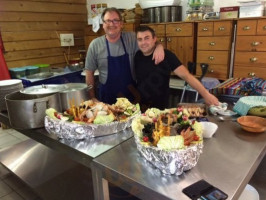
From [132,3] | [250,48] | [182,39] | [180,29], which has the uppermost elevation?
[132,3]

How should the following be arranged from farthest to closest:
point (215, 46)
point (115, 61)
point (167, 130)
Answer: point (215, 46) < point (115, 61) < point (167, 130)

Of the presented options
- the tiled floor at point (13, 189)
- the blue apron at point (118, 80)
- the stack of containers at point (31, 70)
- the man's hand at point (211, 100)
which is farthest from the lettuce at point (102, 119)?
the stack of containers at point (31, 70)

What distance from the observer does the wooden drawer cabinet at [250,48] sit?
250 cm

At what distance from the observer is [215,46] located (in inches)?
112

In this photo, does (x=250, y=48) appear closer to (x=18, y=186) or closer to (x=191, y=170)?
(x=191, y=170)

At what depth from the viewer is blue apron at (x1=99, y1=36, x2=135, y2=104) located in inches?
79.7

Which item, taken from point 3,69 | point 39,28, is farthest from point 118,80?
point 39,28

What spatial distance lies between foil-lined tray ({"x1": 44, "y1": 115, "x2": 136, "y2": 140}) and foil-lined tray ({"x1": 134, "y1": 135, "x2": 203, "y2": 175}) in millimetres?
341

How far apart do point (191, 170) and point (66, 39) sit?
150 inches

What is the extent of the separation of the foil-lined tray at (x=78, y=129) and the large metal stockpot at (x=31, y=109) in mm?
100

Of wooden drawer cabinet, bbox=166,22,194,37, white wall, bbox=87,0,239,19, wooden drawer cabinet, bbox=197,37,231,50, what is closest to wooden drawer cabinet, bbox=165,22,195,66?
wooden drawer cabinet, bbox=166,22,194,37

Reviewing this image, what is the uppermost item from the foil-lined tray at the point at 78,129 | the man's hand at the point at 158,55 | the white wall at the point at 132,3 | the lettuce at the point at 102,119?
the white wall at the point at 132,3

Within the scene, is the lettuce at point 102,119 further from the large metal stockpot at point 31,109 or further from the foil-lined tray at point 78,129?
the large metal stockpot at point 31,109

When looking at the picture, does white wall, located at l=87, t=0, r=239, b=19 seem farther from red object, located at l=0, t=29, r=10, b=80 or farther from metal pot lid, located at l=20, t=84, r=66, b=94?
metal pot lid, located at l=20, t=84, r=66, b=94
